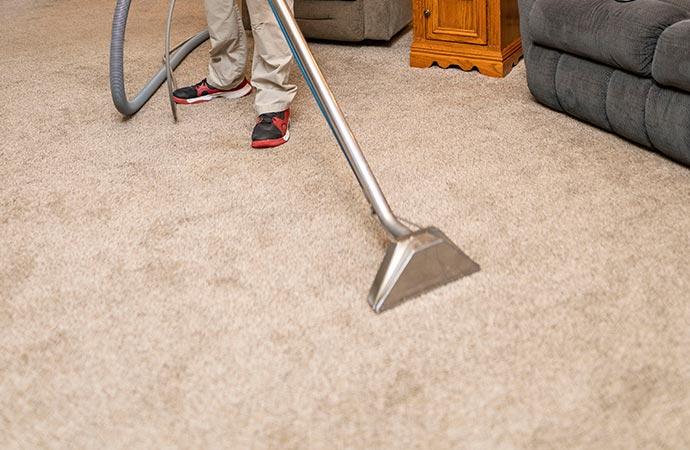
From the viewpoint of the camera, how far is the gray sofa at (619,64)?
1.66 m

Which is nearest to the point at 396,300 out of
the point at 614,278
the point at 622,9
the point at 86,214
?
the point at 614,278

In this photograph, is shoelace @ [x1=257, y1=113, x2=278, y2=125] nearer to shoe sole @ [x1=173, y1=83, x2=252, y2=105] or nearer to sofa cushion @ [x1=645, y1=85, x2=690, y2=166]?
shoe sole @ [x1=173, y1=83, x2=252, y2=105]

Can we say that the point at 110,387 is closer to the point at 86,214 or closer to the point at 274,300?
the point at 274,300

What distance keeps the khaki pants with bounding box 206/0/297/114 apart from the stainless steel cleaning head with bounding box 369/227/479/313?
2.94 ft

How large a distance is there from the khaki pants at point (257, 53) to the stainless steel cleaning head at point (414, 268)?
0.90 m

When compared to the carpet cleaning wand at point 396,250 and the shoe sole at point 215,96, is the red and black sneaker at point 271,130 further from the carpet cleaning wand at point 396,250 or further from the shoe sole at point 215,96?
the carpet cleaning wand at point 396,250

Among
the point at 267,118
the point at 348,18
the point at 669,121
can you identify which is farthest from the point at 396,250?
the point at 348,18

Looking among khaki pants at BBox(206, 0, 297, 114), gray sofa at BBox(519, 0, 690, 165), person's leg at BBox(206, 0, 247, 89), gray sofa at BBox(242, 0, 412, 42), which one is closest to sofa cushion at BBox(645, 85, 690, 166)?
gray sofa at BBox(519, 0, 690, 165)

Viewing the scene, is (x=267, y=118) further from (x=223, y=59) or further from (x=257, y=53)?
(x=223, y=59)

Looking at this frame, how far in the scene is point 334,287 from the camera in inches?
54.2

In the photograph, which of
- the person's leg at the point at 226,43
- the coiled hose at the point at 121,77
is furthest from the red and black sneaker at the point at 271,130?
the coiled hose at the point at 121,77

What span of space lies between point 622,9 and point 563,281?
836 mm

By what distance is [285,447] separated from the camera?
101 centimetres

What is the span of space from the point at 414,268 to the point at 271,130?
89 cm
